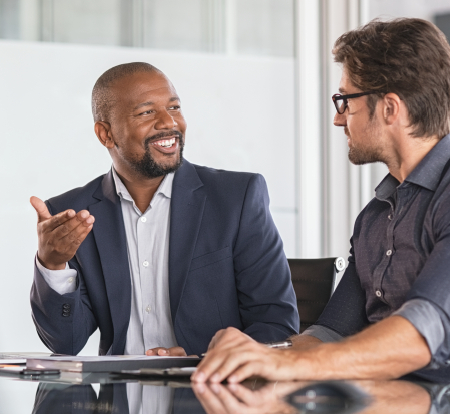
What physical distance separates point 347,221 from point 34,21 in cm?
226

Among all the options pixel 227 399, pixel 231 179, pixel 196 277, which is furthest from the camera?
pixel 231 179

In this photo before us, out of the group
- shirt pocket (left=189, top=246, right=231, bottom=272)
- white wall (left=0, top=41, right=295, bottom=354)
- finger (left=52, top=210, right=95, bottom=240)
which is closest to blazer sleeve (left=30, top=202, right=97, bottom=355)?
finger (left=52, top=210, right=95, bottom=240)

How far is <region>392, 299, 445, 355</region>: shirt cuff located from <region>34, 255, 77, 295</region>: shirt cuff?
3.46 feet

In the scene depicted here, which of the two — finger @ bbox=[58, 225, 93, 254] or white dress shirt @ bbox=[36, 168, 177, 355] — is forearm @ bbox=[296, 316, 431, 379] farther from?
white dress shirt @ bbox=[36, 168, 177, 355]

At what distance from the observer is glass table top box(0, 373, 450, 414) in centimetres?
88

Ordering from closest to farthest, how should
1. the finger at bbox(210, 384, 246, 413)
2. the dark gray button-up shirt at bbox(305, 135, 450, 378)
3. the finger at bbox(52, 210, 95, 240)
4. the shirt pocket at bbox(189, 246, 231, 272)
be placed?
the finger at bbox(210, 384, 246, 413) < the dark gray button-up shirt at bbox(305, 135, 450, 378) < the finger at bbox(52, 210, 95, 240) < the shirt pocket at bbox(189, 246, 231, 272)

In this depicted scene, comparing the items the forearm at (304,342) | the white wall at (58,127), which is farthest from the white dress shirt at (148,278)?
the white wall at (58,127)

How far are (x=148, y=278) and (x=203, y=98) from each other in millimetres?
2210

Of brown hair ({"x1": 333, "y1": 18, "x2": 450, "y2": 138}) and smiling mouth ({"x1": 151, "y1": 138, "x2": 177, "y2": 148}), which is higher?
brown hair ({"x1": 333, "y1": 18, "x2": 450, "y2": 138})

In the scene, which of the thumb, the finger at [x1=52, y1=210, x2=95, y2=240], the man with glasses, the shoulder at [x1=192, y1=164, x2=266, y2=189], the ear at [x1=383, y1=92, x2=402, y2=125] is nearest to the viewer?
the man with glasses

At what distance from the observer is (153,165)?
7.10 feet

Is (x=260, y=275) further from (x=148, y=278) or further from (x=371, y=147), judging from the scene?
(x=371, y=147)

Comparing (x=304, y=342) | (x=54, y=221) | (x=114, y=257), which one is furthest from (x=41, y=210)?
(x=304, y=342)

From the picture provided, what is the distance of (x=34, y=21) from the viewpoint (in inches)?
148
